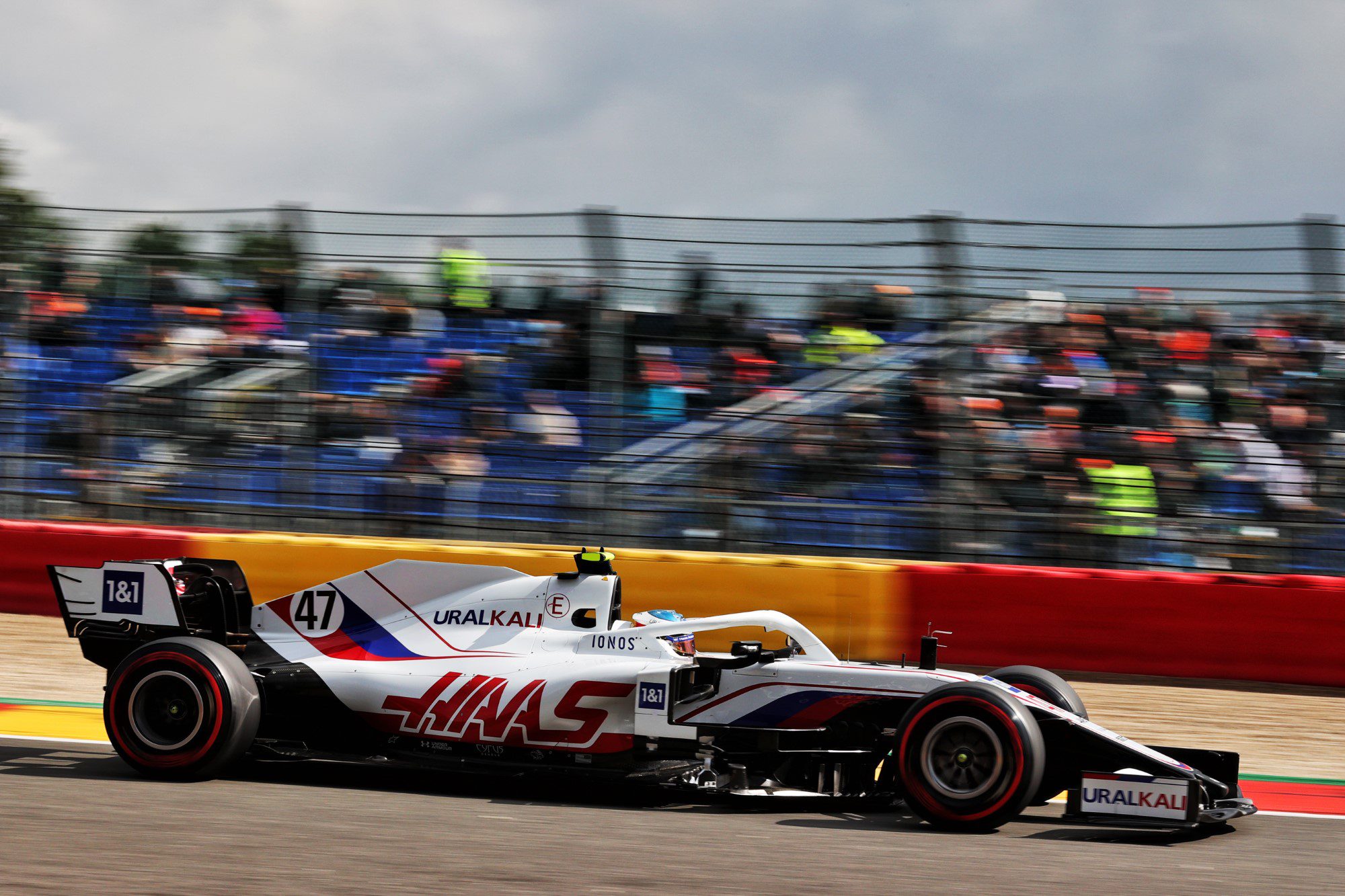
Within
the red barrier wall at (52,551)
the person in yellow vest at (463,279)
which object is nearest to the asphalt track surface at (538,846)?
the red barrier wall at (52,551)

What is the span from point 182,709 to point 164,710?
0.28ft

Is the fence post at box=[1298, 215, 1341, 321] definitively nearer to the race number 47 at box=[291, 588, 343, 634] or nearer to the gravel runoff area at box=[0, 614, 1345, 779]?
the gravel runoff area at box=[0, 614, 1345, 779]

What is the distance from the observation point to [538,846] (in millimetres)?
4750

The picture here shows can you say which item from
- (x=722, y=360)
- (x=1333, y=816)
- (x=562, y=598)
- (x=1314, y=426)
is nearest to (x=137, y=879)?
(x=562, y=598)

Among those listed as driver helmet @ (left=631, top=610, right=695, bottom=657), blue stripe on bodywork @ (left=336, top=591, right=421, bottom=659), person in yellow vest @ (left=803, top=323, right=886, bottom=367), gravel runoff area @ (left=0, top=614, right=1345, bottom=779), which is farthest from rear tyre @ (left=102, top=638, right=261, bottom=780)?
person in yellow vest @ (left=803, top=323, right=886, bottom=367)

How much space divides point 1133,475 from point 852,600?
2.08 m

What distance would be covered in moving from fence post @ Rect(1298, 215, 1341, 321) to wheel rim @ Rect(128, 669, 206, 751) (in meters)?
7.39

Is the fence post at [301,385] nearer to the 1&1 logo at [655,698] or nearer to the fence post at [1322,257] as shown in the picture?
the 1&1 logo at [655,698]

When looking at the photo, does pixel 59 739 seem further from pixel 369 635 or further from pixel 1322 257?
pixel 1322 257

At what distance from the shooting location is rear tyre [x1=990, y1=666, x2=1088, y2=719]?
5.92 meters

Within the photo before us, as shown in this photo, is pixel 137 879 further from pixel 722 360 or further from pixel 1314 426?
pixel 1314 426

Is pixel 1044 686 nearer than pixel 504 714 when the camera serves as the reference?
No

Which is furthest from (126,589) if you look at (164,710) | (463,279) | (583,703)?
(463,279)

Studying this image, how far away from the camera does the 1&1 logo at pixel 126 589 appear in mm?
6312
